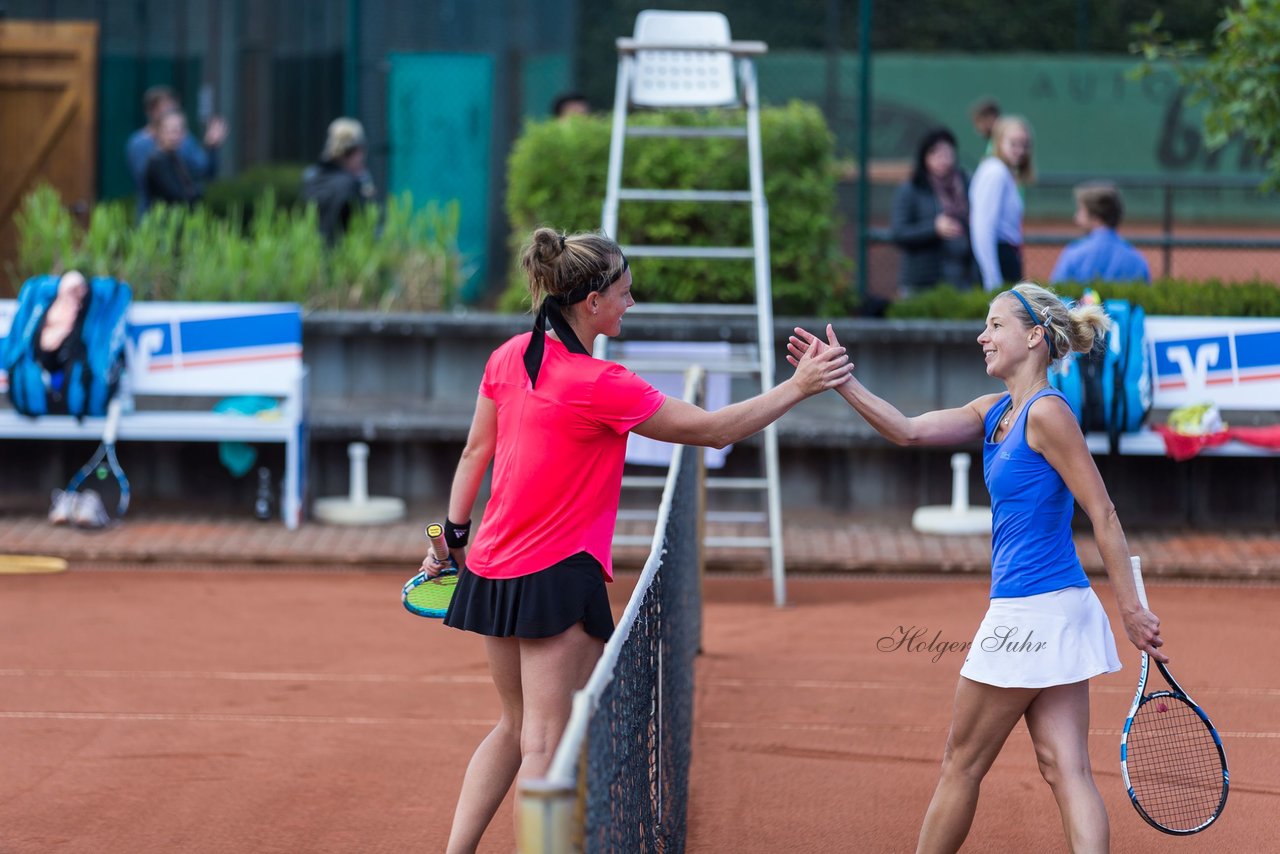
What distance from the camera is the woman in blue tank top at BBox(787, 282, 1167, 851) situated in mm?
4484

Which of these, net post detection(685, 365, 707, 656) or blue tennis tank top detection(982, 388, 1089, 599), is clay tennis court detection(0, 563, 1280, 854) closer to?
net post detection(685, 365, 707, 656)

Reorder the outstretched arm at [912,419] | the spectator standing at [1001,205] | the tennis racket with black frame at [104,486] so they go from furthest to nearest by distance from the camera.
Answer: the spectator standing at [1001,205]
the tennis racket with black frame at [104,486]
the outstretched arm at [912,419]

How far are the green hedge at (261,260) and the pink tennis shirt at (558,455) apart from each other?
7223mm

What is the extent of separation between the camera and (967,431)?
4988 millimetres

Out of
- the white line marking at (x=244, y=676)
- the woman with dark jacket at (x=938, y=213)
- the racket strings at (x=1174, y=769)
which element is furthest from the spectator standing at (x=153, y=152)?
the racket strings at (x=1174, y=769)

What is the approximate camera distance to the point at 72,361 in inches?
408

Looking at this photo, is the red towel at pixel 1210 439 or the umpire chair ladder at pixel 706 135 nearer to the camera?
the umpire chair ladder at pixel 706 135

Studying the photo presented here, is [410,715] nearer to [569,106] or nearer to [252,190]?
[569,106]

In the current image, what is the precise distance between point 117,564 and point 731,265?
4.41 metres

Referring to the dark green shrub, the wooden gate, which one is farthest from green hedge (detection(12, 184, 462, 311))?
the dark green shrub

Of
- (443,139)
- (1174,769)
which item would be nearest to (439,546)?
(1174,769)

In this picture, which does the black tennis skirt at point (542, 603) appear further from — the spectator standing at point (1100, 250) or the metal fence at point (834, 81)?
the metal fence at point (834, 81)

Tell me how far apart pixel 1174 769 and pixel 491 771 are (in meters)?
2.61

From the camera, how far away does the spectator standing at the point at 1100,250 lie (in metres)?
10.6
